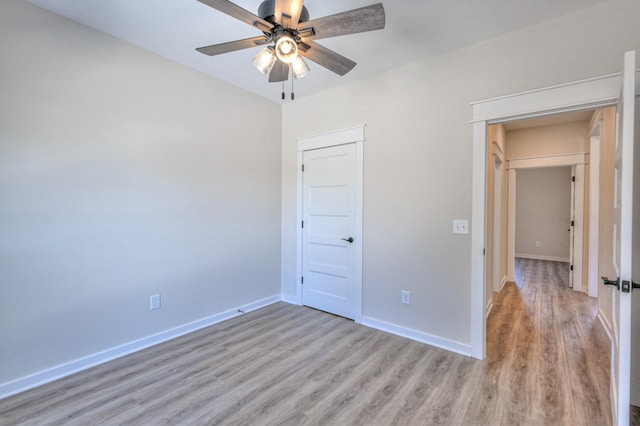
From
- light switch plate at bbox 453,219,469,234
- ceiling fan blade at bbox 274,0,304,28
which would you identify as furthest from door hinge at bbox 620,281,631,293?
ceiling fan blade at bbox 274,0,304,28

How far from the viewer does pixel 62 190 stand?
2172mm

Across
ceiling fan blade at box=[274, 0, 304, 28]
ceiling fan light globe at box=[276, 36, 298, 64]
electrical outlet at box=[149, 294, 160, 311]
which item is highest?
ceiling fan blade at box=[274, 0, 304, 28]

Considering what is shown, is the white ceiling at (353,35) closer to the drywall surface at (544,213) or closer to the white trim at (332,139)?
the white trim at (332,139)

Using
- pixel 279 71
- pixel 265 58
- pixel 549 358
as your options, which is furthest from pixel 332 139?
pixel 549 358

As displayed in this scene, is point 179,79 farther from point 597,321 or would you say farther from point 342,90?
point 597,321

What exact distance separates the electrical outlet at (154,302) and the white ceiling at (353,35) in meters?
2.25

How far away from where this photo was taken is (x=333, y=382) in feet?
7.07

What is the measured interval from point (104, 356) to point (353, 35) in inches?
131

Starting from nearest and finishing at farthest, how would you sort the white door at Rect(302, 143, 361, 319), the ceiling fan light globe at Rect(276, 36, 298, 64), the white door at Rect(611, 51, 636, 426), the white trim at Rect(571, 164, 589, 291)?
the white door at Rect(611, 51, 636, 426) → the ceiling fan light globe at Rect(276, 36, 298, 64) → the white door at Rect(302, 143, 361, 319) → the white trim at Rect(571, 164, 589, 291)

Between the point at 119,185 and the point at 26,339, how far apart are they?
4.10 ft

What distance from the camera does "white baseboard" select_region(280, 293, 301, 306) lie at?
3.82m

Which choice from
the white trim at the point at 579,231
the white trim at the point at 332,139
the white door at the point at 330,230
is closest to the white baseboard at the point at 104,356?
the white door at the point at 330,230

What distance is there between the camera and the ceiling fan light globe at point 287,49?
1656mm

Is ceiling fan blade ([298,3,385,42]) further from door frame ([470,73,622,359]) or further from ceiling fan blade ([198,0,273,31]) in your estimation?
door frame ([470,73,622,359])
